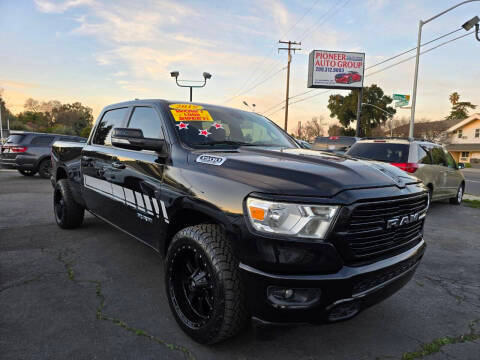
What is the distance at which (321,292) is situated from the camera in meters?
1.76

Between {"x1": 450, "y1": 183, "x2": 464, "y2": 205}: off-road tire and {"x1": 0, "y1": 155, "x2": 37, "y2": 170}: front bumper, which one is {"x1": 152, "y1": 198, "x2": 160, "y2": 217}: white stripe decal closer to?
{"x1": 450, "y1": 183, "x2": 464, "y2": 205}: off-road tire

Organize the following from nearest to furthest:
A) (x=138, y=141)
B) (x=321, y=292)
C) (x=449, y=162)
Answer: (x=321, y=292)
(x=138, y=141)
(x=449, y=162)

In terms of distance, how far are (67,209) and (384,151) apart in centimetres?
592

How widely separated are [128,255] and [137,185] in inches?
53.1

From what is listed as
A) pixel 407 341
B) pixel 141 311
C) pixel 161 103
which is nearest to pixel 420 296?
pixel 407 341

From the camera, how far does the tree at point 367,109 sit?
46.6m

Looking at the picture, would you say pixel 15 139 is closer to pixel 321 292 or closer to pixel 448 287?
pixel 321 292

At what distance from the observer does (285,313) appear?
178 centimetres

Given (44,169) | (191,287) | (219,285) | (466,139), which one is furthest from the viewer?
(466,139)

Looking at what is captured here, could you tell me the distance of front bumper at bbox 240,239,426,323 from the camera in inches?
68.9

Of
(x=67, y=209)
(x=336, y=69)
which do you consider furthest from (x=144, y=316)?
(x=336, y=69)

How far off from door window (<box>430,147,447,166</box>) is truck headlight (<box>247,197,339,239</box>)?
21.5 feet

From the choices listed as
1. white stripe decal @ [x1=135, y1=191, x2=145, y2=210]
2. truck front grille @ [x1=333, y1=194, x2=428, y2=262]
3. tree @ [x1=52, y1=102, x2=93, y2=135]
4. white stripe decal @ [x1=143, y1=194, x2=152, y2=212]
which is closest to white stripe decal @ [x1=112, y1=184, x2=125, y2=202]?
white stripe decal @ [x1=135, y1=191, x2=145, y2=210]

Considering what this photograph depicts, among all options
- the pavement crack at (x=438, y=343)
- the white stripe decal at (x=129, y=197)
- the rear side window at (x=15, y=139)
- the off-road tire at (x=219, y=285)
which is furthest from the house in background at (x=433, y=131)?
the off-road tire at (x=219, y=285)
